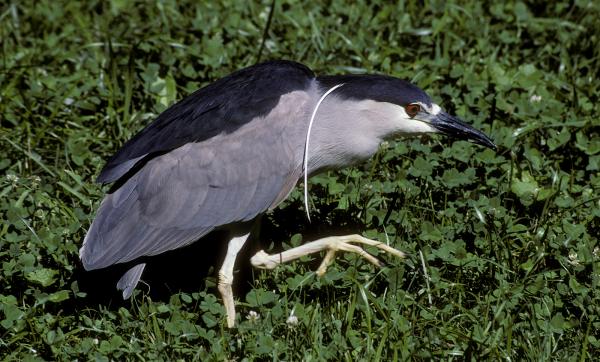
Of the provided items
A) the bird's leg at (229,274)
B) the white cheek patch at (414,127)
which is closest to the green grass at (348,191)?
the bird's leg at (229,274)

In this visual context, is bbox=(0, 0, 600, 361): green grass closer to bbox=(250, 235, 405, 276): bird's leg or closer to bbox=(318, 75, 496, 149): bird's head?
bbox=(250, 235, 405, 276): bird's leg

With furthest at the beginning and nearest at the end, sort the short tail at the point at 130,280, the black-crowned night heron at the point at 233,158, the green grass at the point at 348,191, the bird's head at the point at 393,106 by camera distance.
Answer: the bird's head at the point at 393,106 < the black-crowned night heron at the point at 233,158 < the short tail at the point at 130,280 < the green grass at the point at 348,191

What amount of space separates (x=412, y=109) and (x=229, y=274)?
1.09 m

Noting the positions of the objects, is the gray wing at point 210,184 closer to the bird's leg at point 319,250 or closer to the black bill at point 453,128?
the bird's leg at point 319,250

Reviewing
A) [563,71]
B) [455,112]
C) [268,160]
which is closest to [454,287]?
[268,160]

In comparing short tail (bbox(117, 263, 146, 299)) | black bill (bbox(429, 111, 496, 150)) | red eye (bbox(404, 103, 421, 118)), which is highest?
red eye (bbox(404, 103, 421, 118))

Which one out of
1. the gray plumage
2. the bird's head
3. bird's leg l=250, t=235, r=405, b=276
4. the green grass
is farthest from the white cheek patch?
bird's leg l=250, t=235, r=405, b=276

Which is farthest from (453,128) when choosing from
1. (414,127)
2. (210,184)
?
(210,184)

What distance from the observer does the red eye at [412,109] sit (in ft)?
14.5

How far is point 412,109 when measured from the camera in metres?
4.45

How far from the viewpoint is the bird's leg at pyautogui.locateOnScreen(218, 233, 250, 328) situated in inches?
170

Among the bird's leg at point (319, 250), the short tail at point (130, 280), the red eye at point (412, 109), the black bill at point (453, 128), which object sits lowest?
the bird's leg at point (319, 250)

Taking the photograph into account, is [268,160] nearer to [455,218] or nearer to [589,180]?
[455,218]

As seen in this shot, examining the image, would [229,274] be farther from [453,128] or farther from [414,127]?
[453,128]
